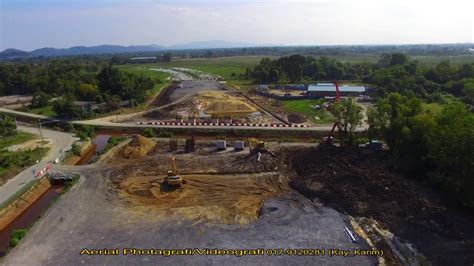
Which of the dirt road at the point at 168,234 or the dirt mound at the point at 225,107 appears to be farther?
the dirt mound at the point at 225,107

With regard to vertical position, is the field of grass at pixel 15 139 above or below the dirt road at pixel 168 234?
above

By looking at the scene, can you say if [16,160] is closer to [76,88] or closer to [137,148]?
[137,148]

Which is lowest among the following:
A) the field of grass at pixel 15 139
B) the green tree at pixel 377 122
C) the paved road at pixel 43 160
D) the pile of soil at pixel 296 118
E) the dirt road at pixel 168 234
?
the dirt road at pixel 168 234

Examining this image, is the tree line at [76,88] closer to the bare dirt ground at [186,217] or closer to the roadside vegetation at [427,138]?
the bare dirt ground at [186,217]

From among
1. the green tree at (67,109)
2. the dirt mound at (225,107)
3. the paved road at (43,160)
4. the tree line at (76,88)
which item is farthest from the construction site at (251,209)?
the tree line at (76,88)

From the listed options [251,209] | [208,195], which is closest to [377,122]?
[251,209]
